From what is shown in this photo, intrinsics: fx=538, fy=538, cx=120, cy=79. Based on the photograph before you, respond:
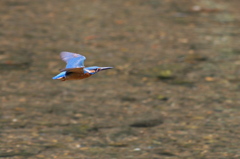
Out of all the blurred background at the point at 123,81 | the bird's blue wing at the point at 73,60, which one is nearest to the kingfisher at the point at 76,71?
the bird's blue wing at the point at 73,60

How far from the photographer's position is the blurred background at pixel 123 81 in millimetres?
4699

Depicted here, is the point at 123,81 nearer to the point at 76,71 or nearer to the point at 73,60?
the point at 73,60

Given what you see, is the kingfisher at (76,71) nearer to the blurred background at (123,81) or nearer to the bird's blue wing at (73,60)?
the bird's blue wing at (73,60)

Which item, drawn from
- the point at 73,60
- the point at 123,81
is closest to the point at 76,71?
the point at 73,60

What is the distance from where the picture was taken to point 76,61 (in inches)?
115

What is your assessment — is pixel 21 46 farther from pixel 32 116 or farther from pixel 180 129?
pixel 180 129

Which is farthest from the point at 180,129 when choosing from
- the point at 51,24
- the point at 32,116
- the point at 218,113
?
the point at 51,24

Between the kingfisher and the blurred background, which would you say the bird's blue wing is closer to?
the kingfisher

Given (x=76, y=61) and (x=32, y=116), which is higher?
(x=76, y=61)

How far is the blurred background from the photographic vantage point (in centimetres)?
470

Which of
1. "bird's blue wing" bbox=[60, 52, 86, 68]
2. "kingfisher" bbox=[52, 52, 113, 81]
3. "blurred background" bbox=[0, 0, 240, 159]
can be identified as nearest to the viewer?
"kingfisher" bbox=[52, 52, 113, 81]

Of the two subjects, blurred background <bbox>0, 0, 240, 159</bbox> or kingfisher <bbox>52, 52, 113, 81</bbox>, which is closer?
kingfisher <bbox>52, 52, 113, 81</bbox>

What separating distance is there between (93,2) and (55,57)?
7.78 feet

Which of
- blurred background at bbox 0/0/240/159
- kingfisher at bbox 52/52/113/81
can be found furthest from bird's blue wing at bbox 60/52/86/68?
blurred background at bbox 0/0/240/159
